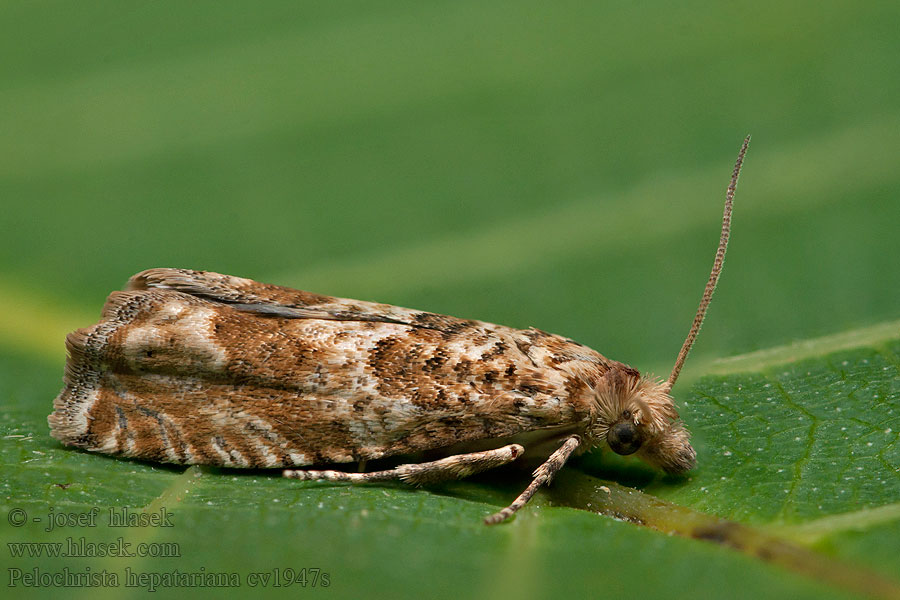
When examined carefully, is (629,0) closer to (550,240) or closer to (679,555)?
(550,240)

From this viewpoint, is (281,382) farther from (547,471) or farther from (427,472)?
(547,471)

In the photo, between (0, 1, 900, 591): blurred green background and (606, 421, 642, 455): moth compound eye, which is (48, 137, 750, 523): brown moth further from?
(0, 1, 900, 591): blurred green background

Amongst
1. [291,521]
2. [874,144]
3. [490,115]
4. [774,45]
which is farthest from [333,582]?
[774,45]

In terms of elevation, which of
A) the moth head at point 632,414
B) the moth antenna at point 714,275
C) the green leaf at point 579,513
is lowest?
the green leaf at point 579,513

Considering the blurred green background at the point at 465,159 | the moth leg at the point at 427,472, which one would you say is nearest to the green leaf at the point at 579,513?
the moth leg at the point at 427,472

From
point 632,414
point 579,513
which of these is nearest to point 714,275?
point 632,414

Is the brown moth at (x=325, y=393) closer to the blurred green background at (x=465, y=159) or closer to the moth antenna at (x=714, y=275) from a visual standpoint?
the moth antenna at (x=714, y=275)
